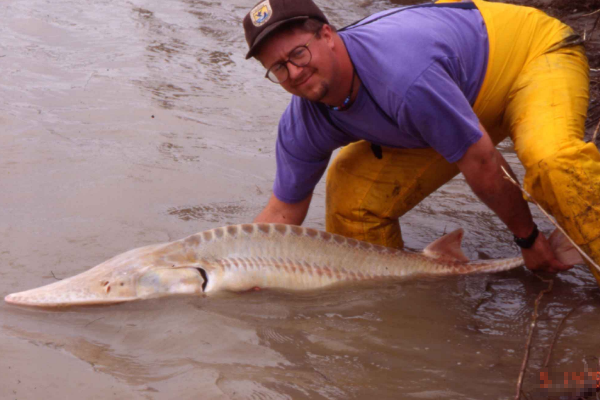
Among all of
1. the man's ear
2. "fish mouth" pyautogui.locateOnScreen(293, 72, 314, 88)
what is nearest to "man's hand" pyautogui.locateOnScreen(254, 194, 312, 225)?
"fish mouth" pyautogui.locateOnScreen(293, 72, 314, 88)

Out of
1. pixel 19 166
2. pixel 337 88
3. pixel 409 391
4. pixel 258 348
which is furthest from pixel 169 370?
pixel 19 166

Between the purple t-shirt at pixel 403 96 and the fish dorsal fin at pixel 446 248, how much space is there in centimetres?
51

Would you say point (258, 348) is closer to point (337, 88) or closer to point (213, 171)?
point (337, 88)

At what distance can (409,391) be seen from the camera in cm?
244

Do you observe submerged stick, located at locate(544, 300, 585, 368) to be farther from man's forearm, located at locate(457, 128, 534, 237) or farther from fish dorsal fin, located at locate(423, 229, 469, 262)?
fish dorsal fin, located at locate(423, 229, 469, 262)

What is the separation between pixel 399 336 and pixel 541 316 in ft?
2.18

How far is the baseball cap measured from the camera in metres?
2.82

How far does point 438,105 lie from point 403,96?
0.14m

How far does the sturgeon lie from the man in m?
0.38

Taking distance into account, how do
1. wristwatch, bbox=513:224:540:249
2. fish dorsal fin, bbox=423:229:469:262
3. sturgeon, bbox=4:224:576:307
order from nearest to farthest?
sturgeon, bbox=4:224:576:307 → wristwatch, bbox=513:224:540:249 → fish dorsal fin, bbox=423:229:469:262

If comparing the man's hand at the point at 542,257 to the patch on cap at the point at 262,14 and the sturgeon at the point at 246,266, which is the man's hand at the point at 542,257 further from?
the patch on cap at the point at 262,14

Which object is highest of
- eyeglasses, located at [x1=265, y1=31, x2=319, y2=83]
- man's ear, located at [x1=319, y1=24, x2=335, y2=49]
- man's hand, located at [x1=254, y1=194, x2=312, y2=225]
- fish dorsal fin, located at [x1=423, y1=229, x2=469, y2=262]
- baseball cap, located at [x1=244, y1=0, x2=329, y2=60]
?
baseball cap, located at [x1=244, y1=0, x2=329, y2=60]

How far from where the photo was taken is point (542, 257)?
3.22 metres

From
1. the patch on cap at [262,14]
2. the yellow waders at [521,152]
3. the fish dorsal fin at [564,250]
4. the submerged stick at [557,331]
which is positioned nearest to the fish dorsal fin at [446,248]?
the yellow waders at [521,152]
